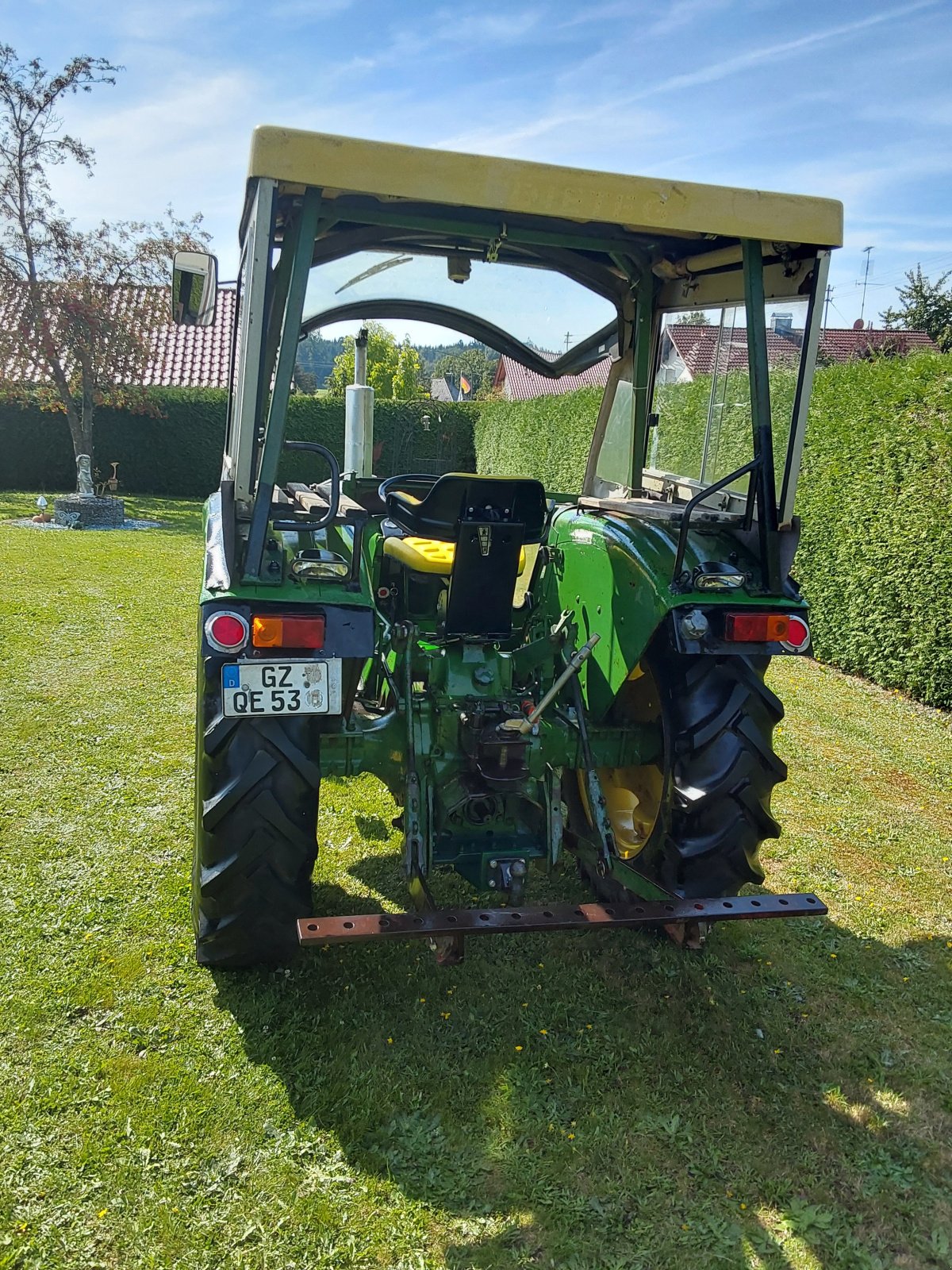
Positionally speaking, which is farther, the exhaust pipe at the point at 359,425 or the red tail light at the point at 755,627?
the exhaust pipe at the point at 359,425

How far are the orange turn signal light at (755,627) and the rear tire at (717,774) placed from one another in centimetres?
18

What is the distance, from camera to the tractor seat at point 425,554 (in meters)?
3.11

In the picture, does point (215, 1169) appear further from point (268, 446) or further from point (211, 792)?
point (268, 446)

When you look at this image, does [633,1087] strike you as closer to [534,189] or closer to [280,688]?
[280,688]

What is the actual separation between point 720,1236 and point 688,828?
1107mm

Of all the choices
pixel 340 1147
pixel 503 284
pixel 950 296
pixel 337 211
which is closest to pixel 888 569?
pixel 503 284

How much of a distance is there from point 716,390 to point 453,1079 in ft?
8.17

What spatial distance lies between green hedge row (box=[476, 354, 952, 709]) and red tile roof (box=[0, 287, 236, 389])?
10.5 m

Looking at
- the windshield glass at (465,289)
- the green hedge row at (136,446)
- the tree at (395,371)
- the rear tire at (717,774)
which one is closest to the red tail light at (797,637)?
the rear tire at (717,774)

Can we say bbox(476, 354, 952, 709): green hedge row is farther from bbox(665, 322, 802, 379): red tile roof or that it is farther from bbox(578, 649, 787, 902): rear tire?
bbox(578, 649, 787, 902): rear tire

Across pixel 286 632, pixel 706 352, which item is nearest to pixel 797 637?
pixel 706 352

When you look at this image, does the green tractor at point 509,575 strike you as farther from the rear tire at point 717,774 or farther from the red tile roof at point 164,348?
the red tile roof at point 164,348

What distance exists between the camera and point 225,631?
2.45m

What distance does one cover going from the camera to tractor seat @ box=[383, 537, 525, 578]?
3.11 m
